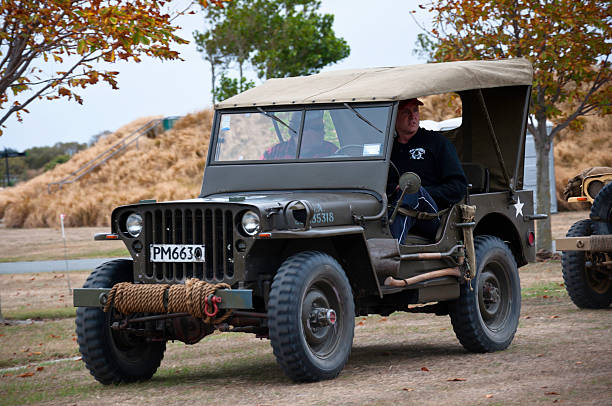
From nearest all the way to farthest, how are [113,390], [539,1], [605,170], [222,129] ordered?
[113,390] < [222,129] < [605,170] < [539,1]

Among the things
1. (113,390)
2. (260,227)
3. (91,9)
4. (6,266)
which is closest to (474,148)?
(260,227)

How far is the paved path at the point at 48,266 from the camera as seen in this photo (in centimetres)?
2167

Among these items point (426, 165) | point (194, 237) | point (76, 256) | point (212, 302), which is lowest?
point (76, 256)

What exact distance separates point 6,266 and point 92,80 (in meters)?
11.1

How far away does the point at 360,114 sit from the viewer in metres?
7.91

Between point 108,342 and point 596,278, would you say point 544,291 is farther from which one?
point 108,342

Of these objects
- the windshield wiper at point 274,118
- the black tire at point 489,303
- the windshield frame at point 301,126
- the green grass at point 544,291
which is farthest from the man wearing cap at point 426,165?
the green grass at point 544,291

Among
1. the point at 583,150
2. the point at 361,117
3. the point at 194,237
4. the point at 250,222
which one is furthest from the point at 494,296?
the point at 583,150

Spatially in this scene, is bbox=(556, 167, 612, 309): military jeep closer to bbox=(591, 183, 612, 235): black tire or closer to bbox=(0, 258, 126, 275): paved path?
bbox=(591, 183, 612, 235): black tire

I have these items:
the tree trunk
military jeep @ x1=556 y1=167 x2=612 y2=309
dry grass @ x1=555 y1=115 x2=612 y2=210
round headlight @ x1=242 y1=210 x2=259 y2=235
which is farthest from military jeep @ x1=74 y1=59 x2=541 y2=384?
dry grass @ x1=555 y1=115 x2=612 y2=210

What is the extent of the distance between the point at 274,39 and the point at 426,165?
3708 cm

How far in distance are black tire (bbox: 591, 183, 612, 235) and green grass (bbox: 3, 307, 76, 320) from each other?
6.96 meters

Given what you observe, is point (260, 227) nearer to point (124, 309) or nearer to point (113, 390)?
point (124, 309)

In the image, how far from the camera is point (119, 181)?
40.7 metres
